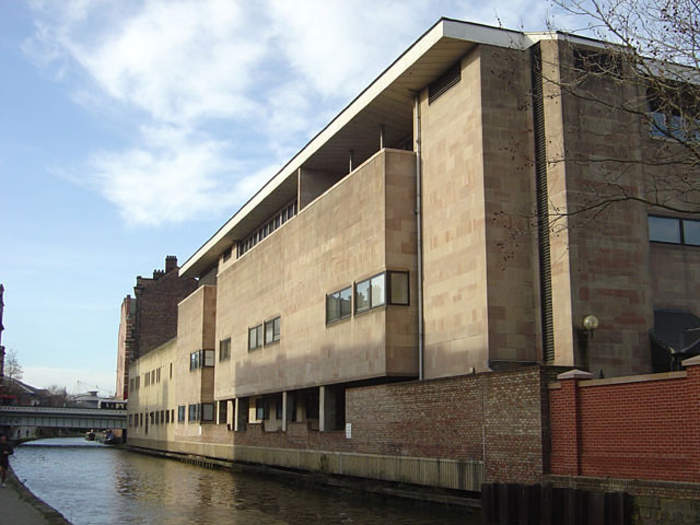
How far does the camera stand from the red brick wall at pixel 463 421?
22.7m

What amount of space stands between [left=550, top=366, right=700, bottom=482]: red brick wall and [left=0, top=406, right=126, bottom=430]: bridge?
89.4 m

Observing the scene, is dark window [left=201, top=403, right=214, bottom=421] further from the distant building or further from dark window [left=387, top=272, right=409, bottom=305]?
the distant building

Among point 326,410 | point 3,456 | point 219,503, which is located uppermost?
point 326,410

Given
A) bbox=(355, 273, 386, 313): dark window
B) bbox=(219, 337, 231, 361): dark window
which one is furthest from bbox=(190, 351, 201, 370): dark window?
bbox=(355, 273, 386, 313): dark window

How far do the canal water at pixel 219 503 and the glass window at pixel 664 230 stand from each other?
1198 cm

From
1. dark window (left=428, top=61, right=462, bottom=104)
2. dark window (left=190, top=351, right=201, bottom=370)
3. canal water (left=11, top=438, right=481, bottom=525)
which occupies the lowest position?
canal water (left=11, top=438, right=481, bottom=525)

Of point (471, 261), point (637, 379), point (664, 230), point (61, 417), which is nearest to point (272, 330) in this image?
point (471, 261)

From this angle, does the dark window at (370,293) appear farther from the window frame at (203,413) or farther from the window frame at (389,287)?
the window frame at (203,413)

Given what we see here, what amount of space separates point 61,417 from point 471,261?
85756 millimetres

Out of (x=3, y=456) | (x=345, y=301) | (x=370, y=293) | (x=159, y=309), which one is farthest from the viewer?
(x=159, y=309)

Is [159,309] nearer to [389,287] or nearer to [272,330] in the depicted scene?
[272,330]

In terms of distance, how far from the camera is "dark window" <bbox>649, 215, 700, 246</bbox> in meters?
30.0

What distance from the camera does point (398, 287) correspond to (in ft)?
107

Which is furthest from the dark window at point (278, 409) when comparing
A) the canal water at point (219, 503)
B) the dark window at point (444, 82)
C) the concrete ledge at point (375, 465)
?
the dark window at point (444, 82)
